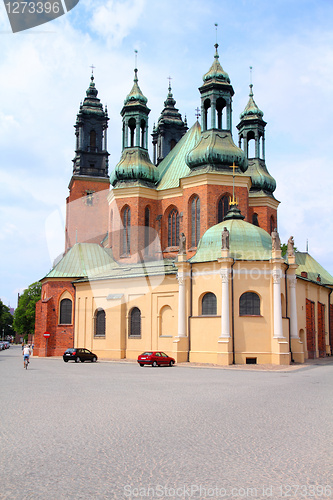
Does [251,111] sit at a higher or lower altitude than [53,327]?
higher

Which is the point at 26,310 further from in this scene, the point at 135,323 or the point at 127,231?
the point at 135,323

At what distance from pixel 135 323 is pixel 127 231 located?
9737 mm

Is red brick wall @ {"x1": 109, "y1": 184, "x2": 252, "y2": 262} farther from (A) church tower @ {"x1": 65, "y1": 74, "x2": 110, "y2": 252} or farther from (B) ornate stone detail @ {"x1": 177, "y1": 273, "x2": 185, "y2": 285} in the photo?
(A) church tower @ {"x1": 65, "y1": 74, "x2": 110, "y2": 252}

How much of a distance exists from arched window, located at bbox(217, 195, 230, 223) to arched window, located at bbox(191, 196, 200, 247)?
1.68 meters

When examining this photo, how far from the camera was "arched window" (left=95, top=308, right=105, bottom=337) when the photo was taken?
42.2 m

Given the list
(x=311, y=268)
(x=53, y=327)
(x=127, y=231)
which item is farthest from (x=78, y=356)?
(x=311, y=268)

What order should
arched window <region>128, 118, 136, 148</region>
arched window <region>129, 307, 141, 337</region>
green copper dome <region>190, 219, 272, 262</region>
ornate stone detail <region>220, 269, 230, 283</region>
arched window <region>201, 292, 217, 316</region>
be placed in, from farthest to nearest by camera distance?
1. arched window <region>128, 118, 136, 148</region>
2. arched window <region>129, 307, 141, 337</region>
3. green copper dome <region>190, 219, 272, 262</region>
4. arched window <region>201, 292, 217, 316</region>
5. ornate stone detail <region>220, 269, 230, 283</region>

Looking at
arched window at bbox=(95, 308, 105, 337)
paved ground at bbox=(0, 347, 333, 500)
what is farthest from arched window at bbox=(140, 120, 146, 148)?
paved ground at bbox=(0, 347, 333, 500)

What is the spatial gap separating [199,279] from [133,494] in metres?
28.8

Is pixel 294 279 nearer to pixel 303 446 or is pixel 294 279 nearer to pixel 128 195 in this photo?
pixel 128 195

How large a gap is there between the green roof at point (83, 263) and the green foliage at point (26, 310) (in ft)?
79.3

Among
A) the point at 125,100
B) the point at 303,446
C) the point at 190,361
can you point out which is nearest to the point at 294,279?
the point at 190,361

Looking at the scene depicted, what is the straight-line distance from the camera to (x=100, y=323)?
4253 cm

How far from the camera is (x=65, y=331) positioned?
149 ft
